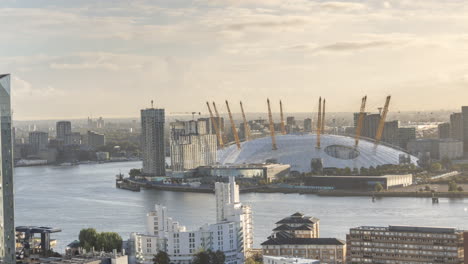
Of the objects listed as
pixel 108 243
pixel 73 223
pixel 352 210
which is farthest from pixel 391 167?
pixel 108 243

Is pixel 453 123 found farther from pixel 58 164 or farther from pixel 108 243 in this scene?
pixel 108 243

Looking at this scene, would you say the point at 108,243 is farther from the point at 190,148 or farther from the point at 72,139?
the point at 72,139

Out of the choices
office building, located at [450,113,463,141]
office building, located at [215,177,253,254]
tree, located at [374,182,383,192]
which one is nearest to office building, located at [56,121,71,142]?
office building, located at [450,113,463,141]

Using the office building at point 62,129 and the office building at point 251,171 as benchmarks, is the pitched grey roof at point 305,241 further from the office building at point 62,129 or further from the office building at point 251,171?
the office building at point 62,129

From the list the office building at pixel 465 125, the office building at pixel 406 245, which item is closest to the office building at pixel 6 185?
the office building at pixel 406 245

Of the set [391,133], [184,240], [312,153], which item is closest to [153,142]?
[312,153]

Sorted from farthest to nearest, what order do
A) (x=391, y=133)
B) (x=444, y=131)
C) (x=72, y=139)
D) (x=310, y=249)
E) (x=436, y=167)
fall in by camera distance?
1. (x=72, y=139)
2. (x=444, y=131)
3. (x=391, y=133)
4. (x=436, y=167)
5. (x=310, y=249)
